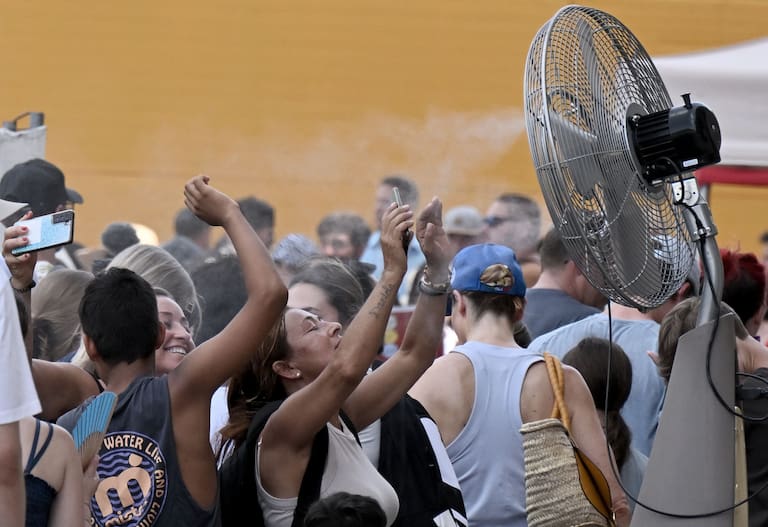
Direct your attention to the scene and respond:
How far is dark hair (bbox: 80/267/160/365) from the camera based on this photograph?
107 inches

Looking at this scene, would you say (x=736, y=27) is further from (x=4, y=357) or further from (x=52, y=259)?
(x=4, y=357)

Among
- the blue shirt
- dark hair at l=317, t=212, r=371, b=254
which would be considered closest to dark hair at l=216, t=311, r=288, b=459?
the blue shirt

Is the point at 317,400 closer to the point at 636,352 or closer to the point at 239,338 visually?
the point at 239,338

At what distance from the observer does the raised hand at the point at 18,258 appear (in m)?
2.74

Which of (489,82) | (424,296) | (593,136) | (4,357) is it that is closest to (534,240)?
(489,82)

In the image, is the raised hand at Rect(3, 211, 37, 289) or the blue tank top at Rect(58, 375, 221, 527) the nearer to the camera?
the blue tank top at Rect(58, 375, 221, 527)

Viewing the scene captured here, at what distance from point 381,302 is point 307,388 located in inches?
10.5

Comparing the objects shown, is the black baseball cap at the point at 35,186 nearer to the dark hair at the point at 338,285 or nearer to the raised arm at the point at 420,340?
the dark hair at the point at 338,285

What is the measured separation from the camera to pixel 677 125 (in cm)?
255

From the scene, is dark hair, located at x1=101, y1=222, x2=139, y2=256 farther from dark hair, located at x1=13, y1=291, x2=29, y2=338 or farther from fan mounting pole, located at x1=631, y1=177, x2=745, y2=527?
fan mounting pole, located at x1=631, y1=177, x2=745, y2=527

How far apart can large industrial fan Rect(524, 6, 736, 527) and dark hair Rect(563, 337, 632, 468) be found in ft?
3.79

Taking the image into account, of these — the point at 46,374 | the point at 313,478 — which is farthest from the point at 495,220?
the point at 313,478

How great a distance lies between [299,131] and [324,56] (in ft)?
1.69

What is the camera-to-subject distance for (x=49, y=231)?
2.72 m
